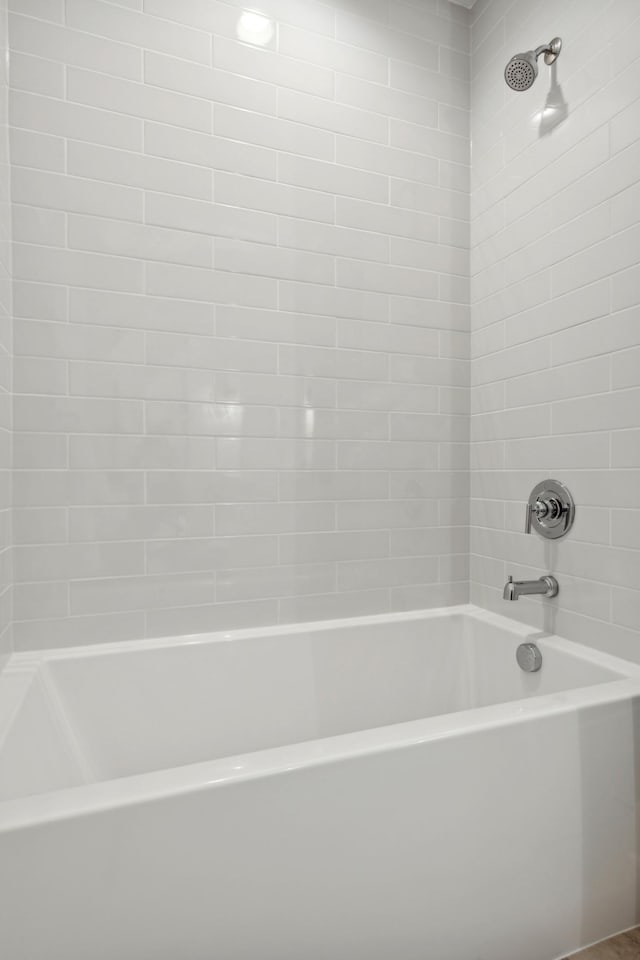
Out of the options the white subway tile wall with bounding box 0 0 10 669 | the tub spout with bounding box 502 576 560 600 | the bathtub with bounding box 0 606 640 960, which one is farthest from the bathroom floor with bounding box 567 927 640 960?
the white subway tile wall with bounding box 0 0 10 669

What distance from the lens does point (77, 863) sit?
2.66ft

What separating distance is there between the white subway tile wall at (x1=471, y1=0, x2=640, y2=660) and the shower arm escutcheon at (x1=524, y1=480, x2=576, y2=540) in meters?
0.03

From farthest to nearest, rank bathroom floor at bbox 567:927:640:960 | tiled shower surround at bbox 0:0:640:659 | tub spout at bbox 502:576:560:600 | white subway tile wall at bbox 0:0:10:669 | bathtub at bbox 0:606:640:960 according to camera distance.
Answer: tub spout at bbox 502:576:560:600 → tiled shower surround at bbox 0:0:640:659 → white subway tile wall at bbox 0:0:10:669 → bathroom floor at bbox 567:927:640:960 → bathtub at bbox 0:606:640:960

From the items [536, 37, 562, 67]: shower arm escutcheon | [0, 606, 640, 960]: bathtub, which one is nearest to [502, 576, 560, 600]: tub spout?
[0, 606, 640, 960]: bathtub

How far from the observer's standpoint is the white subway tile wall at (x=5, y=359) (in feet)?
4.51

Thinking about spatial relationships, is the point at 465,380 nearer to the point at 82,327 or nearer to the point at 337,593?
the point at 337,593

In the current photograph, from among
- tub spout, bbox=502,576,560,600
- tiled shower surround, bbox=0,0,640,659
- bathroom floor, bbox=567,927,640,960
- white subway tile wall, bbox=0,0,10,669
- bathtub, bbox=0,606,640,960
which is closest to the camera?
bathtub, bbox=0,606,640,960

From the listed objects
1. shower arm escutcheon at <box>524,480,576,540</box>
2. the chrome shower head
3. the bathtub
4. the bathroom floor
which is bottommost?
the bathroom floor

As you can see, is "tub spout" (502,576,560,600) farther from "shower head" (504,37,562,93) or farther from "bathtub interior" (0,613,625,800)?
"shower head" (504,37,562,93)

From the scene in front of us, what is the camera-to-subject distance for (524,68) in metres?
1.54

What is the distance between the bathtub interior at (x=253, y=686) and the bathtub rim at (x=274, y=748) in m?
0.02

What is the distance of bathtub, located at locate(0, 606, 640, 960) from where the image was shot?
0.82 meters

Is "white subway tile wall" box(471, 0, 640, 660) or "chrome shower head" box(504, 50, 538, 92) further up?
"chrome shower head" box(504, 50, 538, 92)

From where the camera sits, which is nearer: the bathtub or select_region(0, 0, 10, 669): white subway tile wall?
the bathtub
